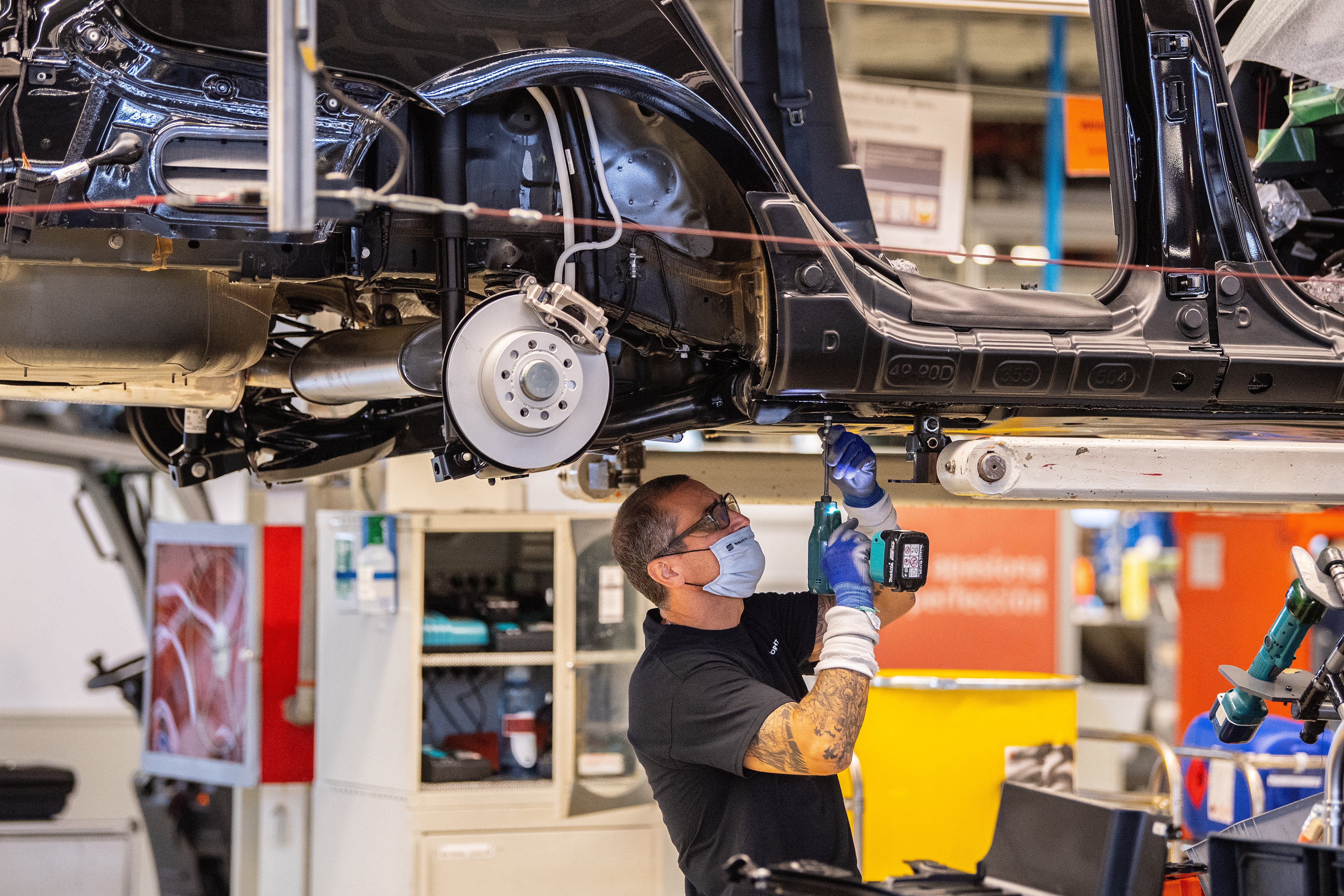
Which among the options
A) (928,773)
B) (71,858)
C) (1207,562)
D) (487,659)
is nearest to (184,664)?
(71,858)

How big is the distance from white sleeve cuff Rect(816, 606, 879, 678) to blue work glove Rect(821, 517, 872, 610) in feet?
0.06

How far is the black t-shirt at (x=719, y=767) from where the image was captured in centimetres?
263

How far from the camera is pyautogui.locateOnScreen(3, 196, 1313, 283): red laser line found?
75.1 inches

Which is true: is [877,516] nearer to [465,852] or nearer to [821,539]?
[821,539]

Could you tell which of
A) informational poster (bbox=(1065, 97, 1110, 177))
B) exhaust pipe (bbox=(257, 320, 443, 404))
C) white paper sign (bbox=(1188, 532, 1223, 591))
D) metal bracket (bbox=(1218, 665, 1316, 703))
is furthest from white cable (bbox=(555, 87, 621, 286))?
white paper sign (bbox=(1188, 532, 1223, 591))

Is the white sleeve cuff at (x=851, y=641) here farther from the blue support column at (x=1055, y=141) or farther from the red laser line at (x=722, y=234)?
the blue support column at (x=1055, y=141)

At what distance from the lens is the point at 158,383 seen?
2.67m

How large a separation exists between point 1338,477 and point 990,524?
4.27m

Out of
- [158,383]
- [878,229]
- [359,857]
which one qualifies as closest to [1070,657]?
[878,229]

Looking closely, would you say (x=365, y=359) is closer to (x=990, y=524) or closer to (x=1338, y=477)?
(x=1338, y=477)

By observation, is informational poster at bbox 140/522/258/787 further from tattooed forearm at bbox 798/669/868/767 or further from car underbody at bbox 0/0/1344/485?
tattooed forearm at bbox 798/669/868/767

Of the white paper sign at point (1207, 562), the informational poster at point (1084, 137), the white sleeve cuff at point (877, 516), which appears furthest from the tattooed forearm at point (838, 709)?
the white paper sign at point (1207, 562)

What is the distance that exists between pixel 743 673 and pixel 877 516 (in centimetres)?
46

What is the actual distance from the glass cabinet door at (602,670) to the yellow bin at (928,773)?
3.62 feet
